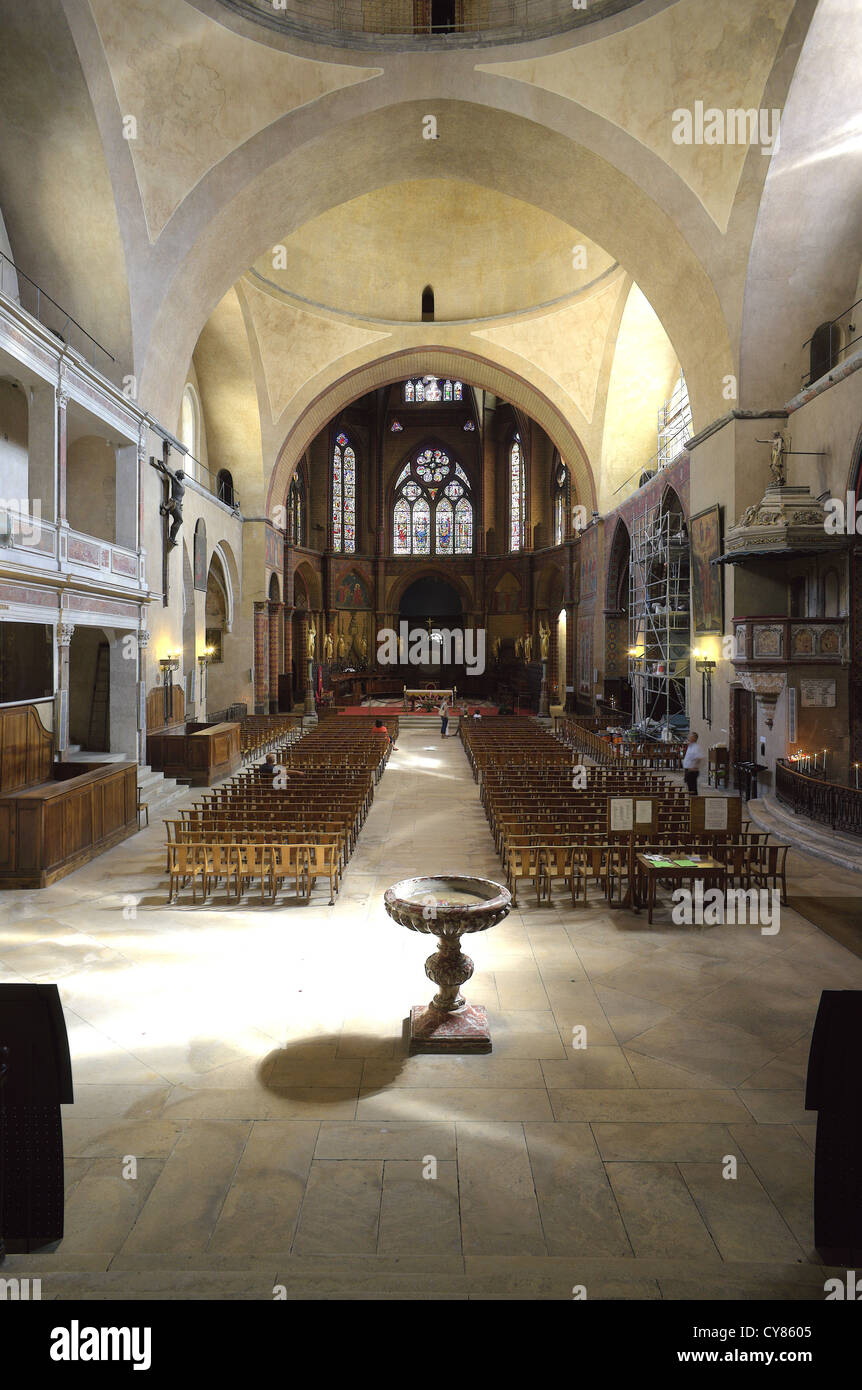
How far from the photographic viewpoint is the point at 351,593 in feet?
139

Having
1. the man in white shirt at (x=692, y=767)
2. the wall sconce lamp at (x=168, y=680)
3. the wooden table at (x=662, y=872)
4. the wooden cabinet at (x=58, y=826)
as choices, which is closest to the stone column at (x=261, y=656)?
the wall sconce lamp at (x=168, y=680)

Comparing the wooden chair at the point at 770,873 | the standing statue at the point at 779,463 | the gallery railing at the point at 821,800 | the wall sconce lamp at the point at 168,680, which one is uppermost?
the standing statue at the point at 779,463

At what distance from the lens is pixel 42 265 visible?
51.1 ft

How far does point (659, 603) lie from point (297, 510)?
71.0 ft

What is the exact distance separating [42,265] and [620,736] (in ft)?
56.6

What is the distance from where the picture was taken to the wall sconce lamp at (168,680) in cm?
1819

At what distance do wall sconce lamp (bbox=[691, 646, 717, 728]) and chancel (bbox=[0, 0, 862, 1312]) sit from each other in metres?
0.16

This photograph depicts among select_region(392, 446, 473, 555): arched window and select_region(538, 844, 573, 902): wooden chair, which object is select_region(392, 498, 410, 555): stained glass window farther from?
select_region(538, 844, 573, 902): wooden chair

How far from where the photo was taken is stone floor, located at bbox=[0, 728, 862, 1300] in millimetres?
3334

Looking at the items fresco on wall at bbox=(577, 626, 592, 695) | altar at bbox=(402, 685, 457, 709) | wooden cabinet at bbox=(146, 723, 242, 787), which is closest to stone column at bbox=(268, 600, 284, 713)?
altar at bbox=(402, 685, 457, 709)

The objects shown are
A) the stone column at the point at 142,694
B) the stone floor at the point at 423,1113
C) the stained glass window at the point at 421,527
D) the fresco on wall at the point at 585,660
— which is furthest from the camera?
the stained glass window at the point at 421,527

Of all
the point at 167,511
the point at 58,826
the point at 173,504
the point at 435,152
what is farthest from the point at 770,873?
the point at 435,152

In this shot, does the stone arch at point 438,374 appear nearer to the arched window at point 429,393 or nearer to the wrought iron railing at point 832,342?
the arched window at point 429,393

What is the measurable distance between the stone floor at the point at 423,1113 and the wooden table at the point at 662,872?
44cm
